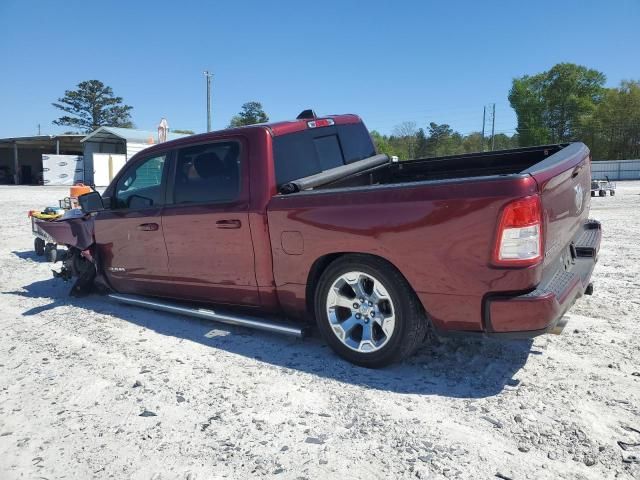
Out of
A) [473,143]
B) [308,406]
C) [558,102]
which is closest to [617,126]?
[558,102]

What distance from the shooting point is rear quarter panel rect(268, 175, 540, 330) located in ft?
9.29

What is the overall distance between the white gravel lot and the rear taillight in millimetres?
888

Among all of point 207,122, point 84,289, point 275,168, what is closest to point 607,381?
point 275,168

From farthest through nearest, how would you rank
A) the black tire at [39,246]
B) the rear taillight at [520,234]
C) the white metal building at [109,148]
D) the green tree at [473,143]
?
the green tree at [473,143]
the white metal building at [109,148]
the black tire at [39,246]
the rear taillight at [520,234]

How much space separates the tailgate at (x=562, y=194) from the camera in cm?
293

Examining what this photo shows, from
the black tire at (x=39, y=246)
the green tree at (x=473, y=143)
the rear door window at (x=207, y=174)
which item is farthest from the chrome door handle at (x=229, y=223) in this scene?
the green tree at (x=473, y=143)

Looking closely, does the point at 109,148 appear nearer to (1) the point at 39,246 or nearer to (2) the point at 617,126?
(1) the point at 39,246

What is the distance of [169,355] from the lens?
394 cm

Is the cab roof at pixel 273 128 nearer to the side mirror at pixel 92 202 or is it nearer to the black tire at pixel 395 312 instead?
the side mirror at pixel 92 202

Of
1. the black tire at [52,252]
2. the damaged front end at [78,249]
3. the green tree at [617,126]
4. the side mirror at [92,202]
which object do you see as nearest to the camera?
the side mirror at [92,202]

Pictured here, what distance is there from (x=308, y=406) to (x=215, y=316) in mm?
1595

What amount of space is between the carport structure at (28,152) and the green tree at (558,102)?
57.3 meters

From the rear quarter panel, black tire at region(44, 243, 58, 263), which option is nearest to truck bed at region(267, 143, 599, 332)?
the rear quarter panel

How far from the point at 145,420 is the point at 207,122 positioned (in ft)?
136
